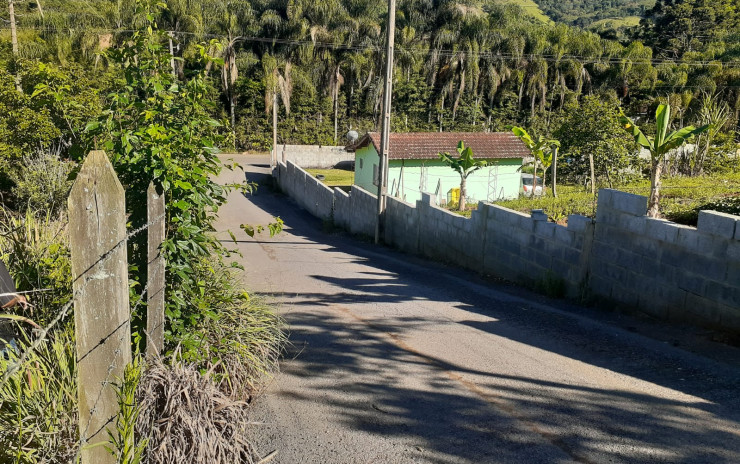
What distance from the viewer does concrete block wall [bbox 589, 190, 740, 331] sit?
7.74 metres

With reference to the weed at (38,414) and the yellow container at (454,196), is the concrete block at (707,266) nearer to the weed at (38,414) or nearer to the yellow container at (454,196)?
the weed at (38,414)

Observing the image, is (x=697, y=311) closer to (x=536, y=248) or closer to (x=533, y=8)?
(x=536, y=248)

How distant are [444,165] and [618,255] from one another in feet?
65.2

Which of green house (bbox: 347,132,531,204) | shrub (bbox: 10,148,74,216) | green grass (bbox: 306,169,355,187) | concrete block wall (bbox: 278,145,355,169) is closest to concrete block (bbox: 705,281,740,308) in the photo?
shrub (bbox: 10,148,74,216)

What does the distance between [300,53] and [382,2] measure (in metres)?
9.59

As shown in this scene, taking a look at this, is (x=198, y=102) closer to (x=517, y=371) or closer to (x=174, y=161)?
(x=174, y=161)

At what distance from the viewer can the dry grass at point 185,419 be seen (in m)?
4.03

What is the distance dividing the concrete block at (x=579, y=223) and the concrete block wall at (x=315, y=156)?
1425 inches

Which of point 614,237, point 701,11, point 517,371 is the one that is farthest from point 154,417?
point 701,11

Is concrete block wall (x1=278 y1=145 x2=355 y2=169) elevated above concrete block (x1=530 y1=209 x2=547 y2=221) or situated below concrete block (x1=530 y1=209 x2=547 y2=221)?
below

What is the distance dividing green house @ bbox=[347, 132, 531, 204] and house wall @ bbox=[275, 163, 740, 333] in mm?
13655

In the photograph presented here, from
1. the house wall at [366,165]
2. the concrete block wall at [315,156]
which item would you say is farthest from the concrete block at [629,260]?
the concrete block wall at [315,156]

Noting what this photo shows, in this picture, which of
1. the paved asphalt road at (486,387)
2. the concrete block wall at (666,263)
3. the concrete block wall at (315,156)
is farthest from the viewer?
the concrete block wall at (315,156)

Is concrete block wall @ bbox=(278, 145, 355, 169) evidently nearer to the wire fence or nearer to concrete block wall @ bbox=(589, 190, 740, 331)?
concrete block wall @ bbox=(589, 190, 740, 331)
